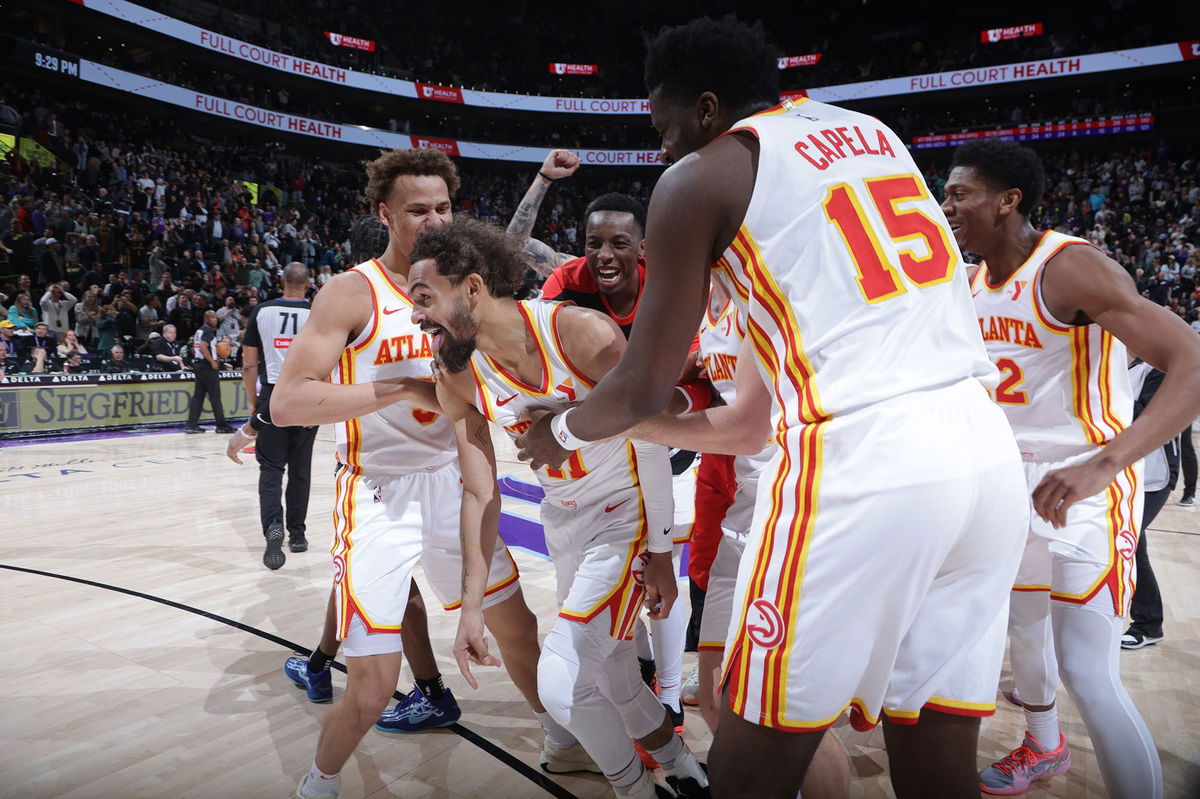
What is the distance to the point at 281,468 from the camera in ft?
17.6

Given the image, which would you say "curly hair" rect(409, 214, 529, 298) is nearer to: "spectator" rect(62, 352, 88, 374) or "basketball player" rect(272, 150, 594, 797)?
"basketball player" rect(272, 150, 594, 797)

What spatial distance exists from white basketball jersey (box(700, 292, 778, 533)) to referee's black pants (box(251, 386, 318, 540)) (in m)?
3.29

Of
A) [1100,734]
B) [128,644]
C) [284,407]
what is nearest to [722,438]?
[1100,734]

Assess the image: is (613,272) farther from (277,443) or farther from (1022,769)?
(277,443)

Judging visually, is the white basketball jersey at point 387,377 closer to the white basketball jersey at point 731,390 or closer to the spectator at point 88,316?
the white basketball jersey at point 731,390

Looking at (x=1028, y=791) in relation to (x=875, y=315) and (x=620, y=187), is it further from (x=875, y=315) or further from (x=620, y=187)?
(x=620, y=187)

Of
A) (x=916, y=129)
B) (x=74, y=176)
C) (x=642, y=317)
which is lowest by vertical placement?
(x=642, y=317)

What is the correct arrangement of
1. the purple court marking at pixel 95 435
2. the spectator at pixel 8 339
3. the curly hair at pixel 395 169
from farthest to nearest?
the spectator at pixel 8 339 → the purple court marking at pixel 95 435 → the curly hair at pixel 395 169

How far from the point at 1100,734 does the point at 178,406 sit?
38.6ft

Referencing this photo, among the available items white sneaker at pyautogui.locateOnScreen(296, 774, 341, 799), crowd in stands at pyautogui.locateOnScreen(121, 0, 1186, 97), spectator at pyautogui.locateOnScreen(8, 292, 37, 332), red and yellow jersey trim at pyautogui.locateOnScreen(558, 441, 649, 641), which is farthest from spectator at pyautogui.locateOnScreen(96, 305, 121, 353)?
crowd in stands at pyautogui.locateOnScreen(121, 0, 1186, 97)

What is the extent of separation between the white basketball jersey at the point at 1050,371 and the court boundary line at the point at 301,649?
1837mm

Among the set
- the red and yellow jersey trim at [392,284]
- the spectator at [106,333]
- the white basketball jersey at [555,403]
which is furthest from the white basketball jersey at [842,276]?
the spectator at [106,333]

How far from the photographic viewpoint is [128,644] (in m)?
3.80

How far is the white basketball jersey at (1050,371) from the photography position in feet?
7.56
